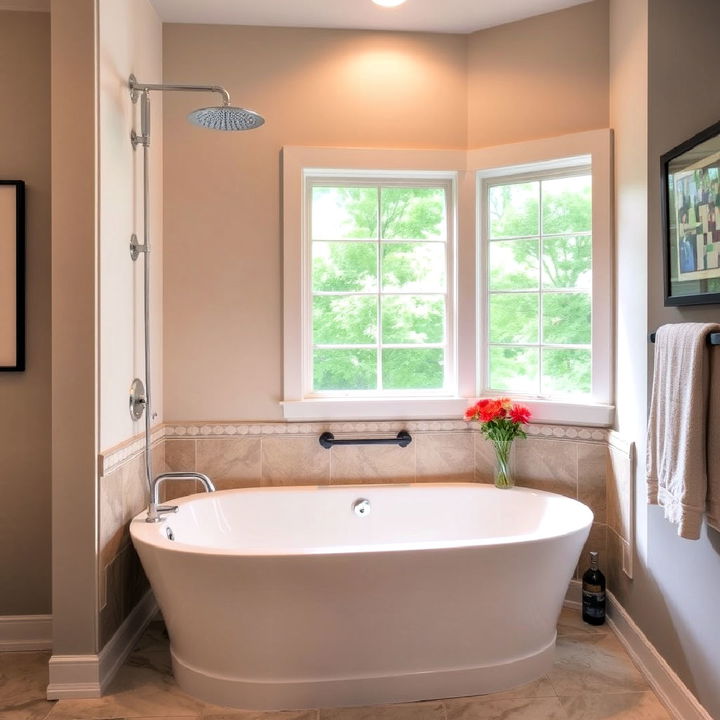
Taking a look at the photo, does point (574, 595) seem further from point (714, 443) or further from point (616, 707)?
point (714, 443)

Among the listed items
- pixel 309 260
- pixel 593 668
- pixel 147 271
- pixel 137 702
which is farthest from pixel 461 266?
pixel 137 702

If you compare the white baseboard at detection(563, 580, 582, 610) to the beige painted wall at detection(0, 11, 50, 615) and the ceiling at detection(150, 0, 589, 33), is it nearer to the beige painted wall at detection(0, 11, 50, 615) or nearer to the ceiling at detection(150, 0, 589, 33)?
the beige painted wall at detection(0, 11, 50, 615)

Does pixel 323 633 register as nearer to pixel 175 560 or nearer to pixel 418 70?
pixel 175 560

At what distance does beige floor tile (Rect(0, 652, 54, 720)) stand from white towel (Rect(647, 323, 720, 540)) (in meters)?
2.14

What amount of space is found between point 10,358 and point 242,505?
1.14m

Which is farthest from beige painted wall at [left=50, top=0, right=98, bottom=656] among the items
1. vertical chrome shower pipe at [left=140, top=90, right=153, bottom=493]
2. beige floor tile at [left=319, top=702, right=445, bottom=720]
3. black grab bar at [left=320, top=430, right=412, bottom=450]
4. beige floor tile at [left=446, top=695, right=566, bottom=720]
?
beige floor tile at [left=446, top=695, right=566, bottom=720]

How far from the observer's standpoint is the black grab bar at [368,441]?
2.83 metres

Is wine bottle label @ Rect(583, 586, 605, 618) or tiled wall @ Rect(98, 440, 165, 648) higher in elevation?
tiled wall @ Rect(98, 440, 165, 648)

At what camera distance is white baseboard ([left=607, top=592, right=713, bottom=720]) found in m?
1.90

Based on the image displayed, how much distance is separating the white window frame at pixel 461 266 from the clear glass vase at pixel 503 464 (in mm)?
236

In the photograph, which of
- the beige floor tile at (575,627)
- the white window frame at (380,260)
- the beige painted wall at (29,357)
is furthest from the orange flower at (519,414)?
the beige painted wall at (29,357)

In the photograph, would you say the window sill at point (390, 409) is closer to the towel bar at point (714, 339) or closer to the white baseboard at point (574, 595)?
the white baseboard at point (574, 595)

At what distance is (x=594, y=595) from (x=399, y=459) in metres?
1.04

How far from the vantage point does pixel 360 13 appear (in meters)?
2.73
